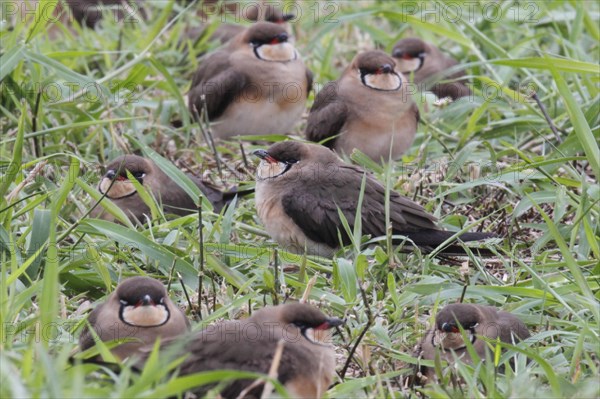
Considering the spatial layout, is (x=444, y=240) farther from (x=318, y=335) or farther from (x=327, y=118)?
(x=327, y=118)

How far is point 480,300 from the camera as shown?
514cm

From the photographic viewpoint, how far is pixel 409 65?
873 centimetres

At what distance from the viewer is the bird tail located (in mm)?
5617

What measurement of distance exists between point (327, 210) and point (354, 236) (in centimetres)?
53

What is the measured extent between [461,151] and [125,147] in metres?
2.01

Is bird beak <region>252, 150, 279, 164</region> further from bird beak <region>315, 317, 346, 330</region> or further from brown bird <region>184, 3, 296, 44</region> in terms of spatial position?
brown bird <region>184, 3, 296, 44</region>

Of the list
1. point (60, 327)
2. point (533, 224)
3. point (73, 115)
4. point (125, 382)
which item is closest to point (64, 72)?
point (73, 115)

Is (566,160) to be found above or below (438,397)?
below

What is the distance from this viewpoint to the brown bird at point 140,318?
447 centimetres

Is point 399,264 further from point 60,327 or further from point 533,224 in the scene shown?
point 60,327

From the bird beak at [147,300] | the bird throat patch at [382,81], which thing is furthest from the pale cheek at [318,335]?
the bird throat patch at [382,81]

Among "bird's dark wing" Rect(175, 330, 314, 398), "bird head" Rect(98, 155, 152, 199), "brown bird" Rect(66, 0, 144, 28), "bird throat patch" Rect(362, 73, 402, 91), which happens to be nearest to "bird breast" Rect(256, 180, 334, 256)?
"bird head" Rect(98, 155, 152, 199)

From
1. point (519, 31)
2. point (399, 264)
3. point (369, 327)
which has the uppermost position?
point (369, 327)

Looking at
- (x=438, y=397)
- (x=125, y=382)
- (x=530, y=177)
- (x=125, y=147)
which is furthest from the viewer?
(x=125, y=147)
